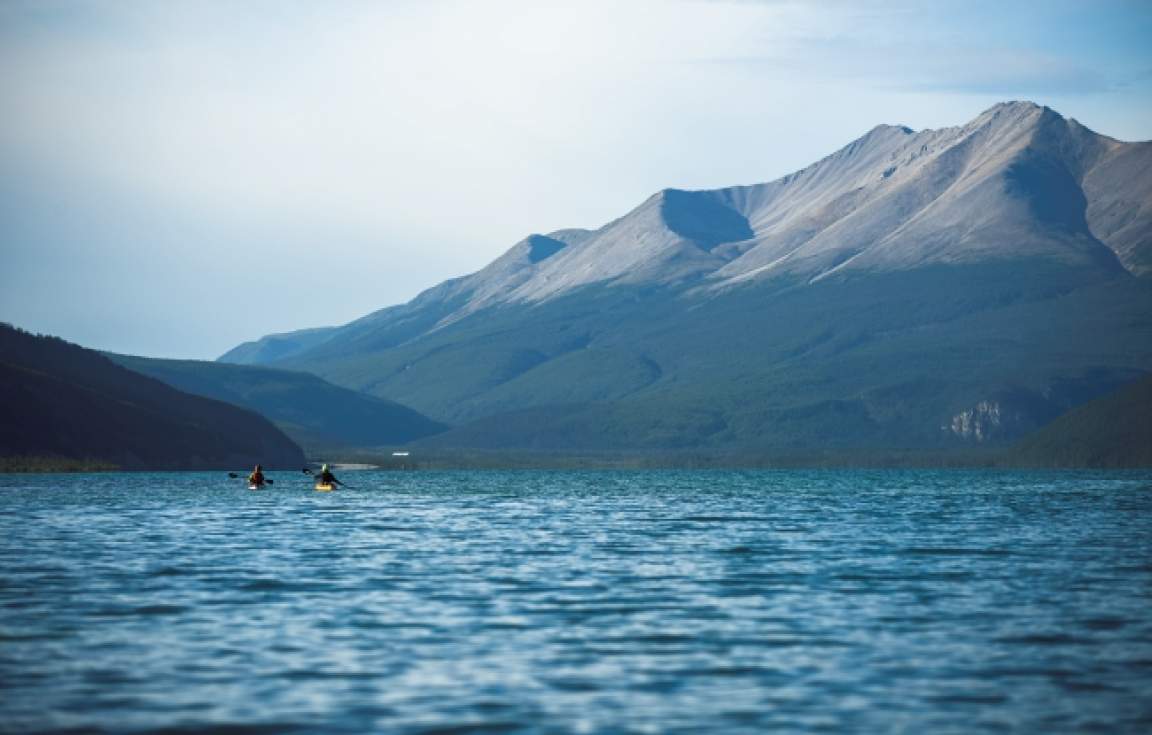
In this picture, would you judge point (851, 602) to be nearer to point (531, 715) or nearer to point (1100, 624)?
point (1100, 624)

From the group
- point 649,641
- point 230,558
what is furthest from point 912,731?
point 230,558

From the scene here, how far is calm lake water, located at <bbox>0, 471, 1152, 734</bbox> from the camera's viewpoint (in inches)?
1314

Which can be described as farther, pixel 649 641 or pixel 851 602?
pixel 851 602

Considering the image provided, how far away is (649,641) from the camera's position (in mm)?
43125

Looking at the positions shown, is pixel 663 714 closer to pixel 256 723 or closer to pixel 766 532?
pixel 256 723

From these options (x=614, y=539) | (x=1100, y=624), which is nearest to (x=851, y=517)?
(x=614, y=539)

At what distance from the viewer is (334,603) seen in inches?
2039

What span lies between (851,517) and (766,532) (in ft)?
74.1

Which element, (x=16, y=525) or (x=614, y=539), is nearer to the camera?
(x=614, y=539)

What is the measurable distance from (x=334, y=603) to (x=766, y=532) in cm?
4246

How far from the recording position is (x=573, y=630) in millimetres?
45344

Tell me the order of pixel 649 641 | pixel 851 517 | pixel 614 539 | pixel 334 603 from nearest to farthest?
pixel 649 641 < pixel 334 603 < pixel 614 539 < pixel 851 517

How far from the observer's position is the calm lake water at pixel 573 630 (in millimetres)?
33375

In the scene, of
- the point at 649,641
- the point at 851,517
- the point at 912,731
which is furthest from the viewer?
the point at 851,517
